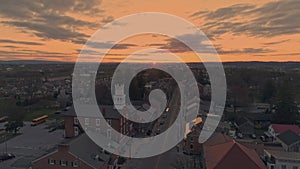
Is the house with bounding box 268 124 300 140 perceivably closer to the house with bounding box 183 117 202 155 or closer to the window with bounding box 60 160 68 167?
the house with bounding box 183 117 202 155

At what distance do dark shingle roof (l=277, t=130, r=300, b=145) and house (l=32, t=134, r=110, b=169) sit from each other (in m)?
12.7

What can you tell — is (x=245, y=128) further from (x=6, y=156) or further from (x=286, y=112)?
(x=6, y=156)

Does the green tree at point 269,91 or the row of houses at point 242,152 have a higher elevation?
the green tree at point 269,91

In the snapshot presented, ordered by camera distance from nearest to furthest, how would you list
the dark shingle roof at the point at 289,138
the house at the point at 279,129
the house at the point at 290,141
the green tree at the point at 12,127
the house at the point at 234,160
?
the house at the point at 234,160, the house at the point at 290,141, the dark shingle roof at the point at 289,138, the house at the point at 279,129, the green tree at the point at 12,127

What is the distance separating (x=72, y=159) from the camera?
14547 mm

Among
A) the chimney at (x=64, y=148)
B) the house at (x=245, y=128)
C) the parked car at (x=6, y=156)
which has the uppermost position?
the chimney at (x=64, y=148)

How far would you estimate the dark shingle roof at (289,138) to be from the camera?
64.8 feet

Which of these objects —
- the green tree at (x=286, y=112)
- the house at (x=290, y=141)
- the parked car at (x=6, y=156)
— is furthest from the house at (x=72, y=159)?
the green tree at (x=286, y=112)

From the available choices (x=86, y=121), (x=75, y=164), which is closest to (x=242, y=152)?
(x=75, y=164)

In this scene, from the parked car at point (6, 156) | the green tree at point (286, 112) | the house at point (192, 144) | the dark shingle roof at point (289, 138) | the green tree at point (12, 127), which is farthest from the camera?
the green tree at point (286, 112)

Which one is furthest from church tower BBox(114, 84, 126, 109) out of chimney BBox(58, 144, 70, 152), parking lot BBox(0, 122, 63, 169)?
chimney BBox(58, 144, 70, 152)

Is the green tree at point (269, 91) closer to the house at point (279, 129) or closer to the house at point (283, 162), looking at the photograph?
Answer: the house at point (279, 129)

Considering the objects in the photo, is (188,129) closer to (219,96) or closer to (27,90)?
(219,96)

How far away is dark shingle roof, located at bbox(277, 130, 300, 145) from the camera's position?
19.7 meters
